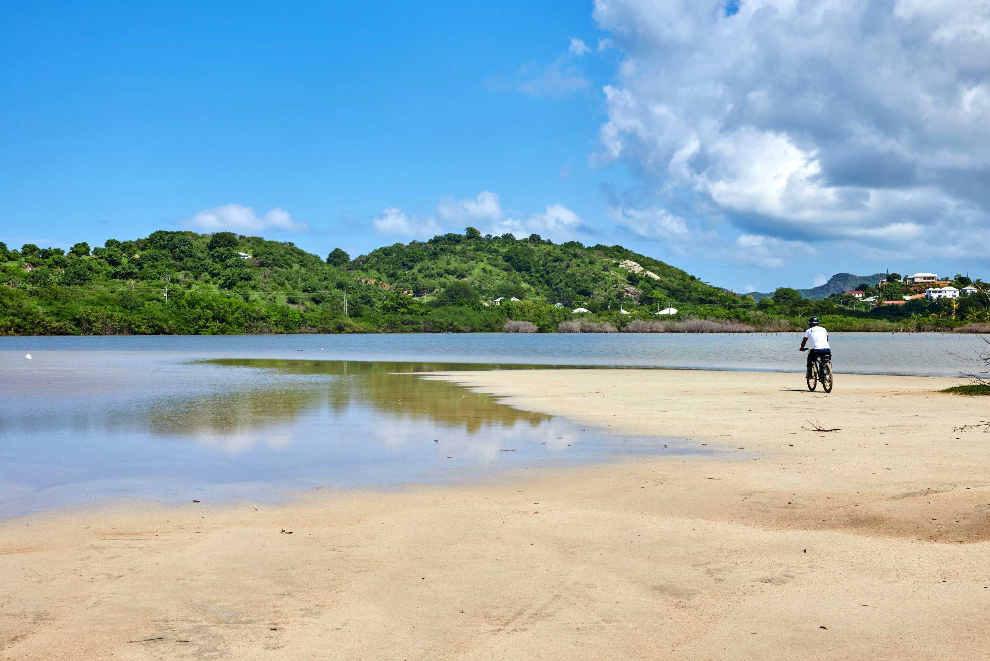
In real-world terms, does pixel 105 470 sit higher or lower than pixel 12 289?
lower

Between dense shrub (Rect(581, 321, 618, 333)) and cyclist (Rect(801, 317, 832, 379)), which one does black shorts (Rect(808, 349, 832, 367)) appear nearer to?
cyclist (Rect(801, 317, 832, 379))

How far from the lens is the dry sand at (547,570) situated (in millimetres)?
4879

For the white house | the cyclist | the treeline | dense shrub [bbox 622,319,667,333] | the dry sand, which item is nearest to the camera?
the dry sand

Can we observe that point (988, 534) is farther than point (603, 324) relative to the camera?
No

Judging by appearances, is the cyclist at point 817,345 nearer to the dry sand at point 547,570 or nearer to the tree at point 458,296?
the dry sand at point 547,570

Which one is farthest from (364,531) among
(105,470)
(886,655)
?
(105,470)

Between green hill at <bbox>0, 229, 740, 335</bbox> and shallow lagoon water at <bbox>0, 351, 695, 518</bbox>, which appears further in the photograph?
green hill at <bbox>0, 229, 740, 335</bbox>

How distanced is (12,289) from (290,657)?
476 feet

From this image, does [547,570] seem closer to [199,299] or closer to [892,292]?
[199,299]

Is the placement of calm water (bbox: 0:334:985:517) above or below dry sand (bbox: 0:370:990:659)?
below

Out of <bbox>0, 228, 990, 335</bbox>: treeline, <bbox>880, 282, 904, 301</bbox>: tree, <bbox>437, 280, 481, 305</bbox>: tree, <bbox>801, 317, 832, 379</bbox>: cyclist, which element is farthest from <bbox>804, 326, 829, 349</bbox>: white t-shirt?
<bbox>880, 282, 904, 301</bbox>: tree

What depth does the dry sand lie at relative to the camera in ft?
16.0

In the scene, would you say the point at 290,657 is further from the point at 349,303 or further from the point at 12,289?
the point at 349,303

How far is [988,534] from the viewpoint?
23.3 feet
